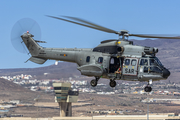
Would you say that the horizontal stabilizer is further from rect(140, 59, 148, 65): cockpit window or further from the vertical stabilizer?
rect(140, 59, 148, 65): cockpit window

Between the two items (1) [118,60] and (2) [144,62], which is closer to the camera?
(2) [144,62]

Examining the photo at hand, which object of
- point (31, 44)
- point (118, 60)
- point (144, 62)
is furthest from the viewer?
point (31, 44)

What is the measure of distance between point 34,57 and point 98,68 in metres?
9.52

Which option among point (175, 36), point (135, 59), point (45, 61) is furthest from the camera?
point (45, 61)

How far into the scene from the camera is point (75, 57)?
1602 inches

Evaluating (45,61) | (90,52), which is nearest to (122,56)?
(90,52)

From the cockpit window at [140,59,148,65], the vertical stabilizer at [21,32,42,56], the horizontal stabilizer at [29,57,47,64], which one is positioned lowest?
the cockpit window at [140,59,148,65]

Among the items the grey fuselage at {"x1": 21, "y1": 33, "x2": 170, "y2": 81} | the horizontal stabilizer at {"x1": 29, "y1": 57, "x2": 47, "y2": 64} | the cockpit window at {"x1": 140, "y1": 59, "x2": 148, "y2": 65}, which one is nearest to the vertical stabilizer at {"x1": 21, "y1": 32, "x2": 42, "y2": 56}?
the horizontal stabilizer at {"x1": 29, "y1": 57, "x2": 47, "y2": 64}

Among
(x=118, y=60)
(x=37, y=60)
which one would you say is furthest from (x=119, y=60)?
(x=37, y=60)

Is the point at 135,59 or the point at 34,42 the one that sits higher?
the point at 34,42

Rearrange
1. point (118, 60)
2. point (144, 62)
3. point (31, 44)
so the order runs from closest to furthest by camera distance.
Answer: point (144, 62)
point (118, 60)
point (31, 44)

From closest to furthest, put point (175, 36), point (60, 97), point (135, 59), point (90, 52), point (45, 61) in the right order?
point (175, 36), point (135, 59), point (90, 52), point (45, 61), point (60, 97)

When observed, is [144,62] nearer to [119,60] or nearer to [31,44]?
[119,60]

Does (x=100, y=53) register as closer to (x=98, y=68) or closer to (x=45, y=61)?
(x=98, y=68)
